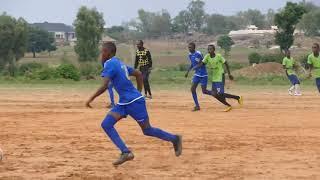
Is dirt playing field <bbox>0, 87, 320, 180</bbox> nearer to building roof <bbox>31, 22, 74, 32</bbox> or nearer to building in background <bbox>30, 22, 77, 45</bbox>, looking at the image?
building in background <bbox>30, 22, 77, 45</bbox>

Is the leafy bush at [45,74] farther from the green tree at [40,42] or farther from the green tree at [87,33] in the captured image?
the green tree at [40,42]

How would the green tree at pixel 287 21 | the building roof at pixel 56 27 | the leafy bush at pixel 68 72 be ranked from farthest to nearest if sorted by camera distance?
1. the building roof at pixel 56 27
2. the green tree at pixel 287 21
3. the leafy bush at pixel 68 72

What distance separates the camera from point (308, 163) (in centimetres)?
922

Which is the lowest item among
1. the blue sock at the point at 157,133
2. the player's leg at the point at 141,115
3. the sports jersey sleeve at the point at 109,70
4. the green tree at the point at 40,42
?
the green tree at the point at 40,42

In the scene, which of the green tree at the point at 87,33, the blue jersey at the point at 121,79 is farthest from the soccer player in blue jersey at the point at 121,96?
the green tree at the point at 87,33

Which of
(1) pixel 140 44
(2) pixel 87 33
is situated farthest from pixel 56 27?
(1) pixel 140 44

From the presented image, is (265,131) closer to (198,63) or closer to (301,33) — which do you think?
(198,63)

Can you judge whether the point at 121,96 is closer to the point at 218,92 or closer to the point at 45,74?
the point at 218,92

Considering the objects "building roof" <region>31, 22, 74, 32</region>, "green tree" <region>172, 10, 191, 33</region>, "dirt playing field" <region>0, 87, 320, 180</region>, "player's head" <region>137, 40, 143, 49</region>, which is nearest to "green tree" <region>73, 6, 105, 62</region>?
"player's head" <region>137, 40, 143, 49</region>

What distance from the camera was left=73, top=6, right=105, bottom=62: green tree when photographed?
56.0 m

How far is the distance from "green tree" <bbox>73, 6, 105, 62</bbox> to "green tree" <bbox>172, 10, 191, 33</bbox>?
70414 millimetres

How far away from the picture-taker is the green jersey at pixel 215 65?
54.4 ft

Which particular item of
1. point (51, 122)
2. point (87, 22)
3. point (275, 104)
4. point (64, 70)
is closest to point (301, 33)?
point (87, 22)

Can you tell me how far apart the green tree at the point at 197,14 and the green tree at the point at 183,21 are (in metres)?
1.32
